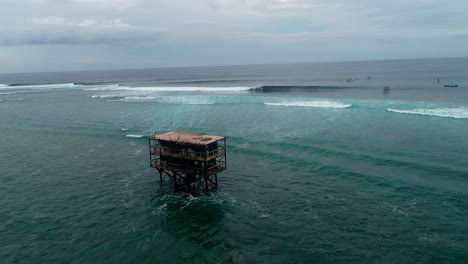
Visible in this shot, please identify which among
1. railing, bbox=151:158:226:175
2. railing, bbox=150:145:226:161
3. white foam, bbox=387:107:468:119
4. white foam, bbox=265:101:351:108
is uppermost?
white foam, bbox=265:101:351:108

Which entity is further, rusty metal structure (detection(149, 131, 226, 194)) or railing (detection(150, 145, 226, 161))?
rusty metal structure (detection(149, 131, 226, 194))

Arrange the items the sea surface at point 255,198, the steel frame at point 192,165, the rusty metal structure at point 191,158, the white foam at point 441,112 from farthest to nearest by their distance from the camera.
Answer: the white foam at point 441,112 < the steel frame at point 192,165 < the rusty metal structure at point 191,158 < the sea surface at point 255,198

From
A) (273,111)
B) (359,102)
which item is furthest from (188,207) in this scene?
(359,102)

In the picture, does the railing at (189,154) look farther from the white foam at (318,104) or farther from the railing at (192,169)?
the white foam at (318,104)

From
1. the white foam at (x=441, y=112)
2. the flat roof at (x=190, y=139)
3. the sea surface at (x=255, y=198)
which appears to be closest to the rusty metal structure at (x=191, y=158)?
the flat roof at (x=190, y=139)

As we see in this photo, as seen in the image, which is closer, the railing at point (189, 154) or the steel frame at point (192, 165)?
the railing at point (189, 154)

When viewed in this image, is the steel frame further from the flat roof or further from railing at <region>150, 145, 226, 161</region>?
the flat roof

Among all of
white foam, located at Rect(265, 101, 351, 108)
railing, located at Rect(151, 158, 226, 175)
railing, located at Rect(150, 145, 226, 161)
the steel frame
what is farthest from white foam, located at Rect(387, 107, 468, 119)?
railing, located at Rect(150, 145, 226, 161)

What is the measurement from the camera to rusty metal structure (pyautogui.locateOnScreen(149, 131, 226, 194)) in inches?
1063

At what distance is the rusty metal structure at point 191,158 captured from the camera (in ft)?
88.6

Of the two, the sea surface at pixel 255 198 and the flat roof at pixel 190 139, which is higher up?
the flat roof at pixel 190 139

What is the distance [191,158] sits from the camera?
27141 millimetres

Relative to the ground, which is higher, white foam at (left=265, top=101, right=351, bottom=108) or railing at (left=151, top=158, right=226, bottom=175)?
white foam at (left=265, top=101, right=351, bottom=108)

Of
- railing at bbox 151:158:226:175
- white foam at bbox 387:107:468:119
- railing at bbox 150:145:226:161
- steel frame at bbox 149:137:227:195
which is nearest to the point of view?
railing at bbox 150:145:226:161
